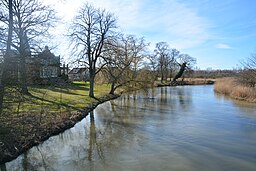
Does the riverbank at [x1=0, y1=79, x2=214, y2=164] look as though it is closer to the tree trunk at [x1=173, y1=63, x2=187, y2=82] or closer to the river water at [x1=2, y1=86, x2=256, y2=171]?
the river water at [x1=2, y1=86, x2=256, y2=171]

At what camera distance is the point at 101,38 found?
2542 cm

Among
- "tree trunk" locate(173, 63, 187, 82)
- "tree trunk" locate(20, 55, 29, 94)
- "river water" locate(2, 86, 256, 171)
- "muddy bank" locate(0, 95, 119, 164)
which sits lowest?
"river water" locate(2, 86, 256, 171)

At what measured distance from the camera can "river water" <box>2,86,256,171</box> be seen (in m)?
8.65

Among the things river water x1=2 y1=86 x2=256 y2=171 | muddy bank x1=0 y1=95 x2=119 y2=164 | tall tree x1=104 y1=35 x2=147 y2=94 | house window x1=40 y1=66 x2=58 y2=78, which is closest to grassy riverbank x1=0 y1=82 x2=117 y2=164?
muddy bank x1=0 y1=95 x2=119 y2=164

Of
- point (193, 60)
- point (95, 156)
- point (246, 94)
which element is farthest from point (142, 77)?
point (193, 60)

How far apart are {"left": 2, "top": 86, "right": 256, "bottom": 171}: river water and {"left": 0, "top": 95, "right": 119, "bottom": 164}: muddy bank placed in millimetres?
235

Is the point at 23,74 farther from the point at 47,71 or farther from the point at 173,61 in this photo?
the point at 173,61

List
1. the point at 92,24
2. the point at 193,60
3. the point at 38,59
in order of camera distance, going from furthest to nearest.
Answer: the point at 193,60 < the point at 92,24 < the point at 38,59

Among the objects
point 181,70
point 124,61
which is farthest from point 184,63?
point 124,61

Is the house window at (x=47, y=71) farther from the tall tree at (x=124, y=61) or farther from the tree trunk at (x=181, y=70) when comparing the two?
the tree trunk at (x=181, y=70)

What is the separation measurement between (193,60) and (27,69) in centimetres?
6533

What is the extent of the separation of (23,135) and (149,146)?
4.54 meters

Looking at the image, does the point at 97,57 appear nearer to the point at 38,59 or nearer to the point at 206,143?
the point at 38,59

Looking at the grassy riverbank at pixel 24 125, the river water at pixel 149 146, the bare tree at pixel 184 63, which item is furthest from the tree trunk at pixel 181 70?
the grassy riverbank at pixel 24 125
